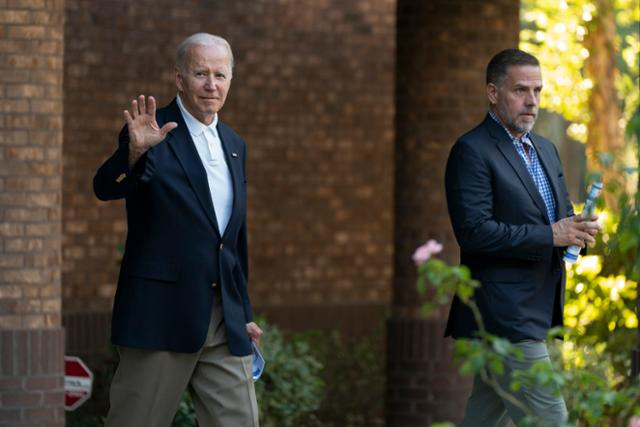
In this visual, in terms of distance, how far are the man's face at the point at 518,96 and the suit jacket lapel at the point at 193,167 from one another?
126 cm

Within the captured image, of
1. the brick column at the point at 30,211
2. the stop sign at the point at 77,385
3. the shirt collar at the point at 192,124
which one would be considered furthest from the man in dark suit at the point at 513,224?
the stop sign at the point at 77,385

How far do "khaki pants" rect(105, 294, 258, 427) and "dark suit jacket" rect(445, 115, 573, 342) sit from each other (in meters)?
0.96

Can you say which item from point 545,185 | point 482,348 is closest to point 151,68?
point 545,185

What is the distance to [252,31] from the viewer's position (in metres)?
13.0

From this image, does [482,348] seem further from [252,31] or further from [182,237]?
[252,31]

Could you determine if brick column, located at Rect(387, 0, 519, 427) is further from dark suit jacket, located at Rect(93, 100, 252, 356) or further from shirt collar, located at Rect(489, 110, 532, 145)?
dark suit jacket, located at Rect(93, 100, 252, 356)

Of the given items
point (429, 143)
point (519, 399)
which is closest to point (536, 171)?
point (519, 399)

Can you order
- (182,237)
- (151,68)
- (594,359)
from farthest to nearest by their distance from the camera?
1. (151,68)
2. (594,359)
3. (182,237)

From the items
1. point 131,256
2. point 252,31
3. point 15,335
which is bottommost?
point 15,335

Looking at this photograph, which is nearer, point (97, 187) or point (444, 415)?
point (97, 187)

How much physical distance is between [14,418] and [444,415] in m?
3.40

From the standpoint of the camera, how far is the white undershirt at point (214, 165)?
19.6ft

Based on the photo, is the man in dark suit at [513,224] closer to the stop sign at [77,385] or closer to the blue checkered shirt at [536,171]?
the blue checkered shirt at [536,171]

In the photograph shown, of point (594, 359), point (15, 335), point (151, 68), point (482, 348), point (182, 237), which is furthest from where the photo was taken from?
point (151, 68)
